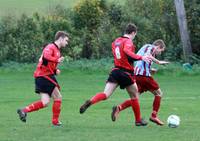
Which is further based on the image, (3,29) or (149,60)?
(3,29)

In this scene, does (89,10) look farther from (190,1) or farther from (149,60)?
(149,60)

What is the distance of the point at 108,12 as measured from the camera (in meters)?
34.5

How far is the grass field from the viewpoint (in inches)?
463

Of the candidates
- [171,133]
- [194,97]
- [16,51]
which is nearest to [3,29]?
[16,51]

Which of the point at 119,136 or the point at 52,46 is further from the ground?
the point at 52,46

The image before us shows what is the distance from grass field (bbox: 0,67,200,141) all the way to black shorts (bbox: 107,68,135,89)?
784 mm

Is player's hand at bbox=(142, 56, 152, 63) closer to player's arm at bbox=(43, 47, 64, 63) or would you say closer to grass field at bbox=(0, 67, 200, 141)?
grass field at bbox=(0, 67, 200, 141)

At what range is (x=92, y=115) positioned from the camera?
1580cm

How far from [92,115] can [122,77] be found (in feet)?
9.21

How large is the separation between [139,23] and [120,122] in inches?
776

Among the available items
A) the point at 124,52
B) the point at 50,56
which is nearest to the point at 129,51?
the point at 124,52

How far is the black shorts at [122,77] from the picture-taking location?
43.3 feet

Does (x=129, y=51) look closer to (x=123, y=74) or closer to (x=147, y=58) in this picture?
(x=147, y=58)

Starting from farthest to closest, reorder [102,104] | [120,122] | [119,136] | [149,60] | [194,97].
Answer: [194,97], [102,104], [120,122], [149,60], [119,136]
